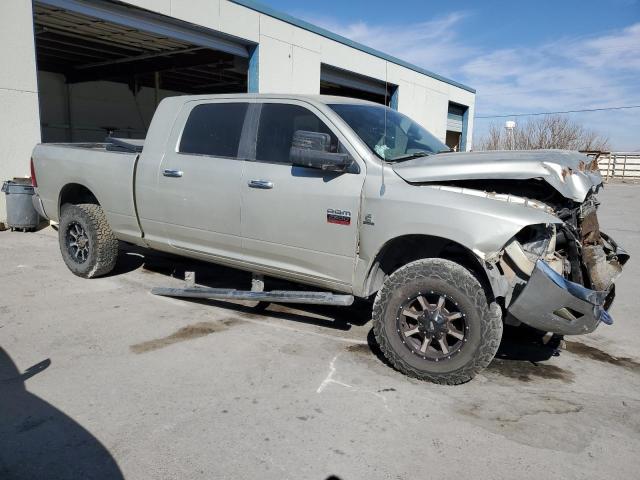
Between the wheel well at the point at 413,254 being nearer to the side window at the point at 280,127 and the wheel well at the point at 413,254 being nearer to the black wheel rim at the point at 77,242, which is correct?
the side window at the point at 280,127

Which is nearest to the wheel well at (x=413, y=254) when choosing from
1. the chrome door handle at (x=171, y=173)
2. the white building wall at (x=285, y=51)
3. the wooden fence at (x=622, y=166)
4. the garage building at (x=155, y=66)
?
the chrome door handle at (x=171, y=173)

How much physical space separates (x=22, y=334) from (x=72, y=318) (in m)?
0.50

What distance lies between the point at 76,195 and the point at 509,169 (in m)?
5.03

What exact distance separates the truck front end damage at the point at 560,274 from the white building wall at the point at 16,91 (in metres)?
8.66

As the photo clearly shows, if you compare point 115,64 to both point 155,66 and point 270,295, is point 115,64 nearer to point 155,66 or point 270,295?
point 155,66

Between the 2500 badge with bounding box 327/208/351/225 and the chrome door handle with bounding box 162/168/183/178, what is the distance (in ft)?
5.58

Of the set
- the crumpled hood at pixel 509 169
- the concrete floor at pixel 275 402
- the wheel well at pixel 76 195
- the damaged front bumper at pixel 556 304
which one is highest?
the crumpled hood at pixel 509 169

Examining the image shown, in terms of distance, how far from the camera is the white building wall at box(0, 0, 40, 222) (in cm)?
856

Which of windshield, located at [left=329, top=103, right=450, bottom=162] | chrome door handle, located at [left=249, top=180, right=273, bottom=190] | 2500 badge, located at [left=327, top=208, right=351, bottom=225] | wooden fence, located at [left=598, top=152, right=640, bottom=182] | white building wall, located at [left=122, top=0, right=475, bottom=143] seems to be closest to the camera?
2500 badge, located at [left=327, top=208, right=351, bottom=225]

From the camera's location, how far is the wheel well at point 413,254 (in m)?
3.86

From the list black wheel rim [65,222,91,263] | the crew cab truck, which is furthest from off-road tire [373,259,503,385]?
black wheel rim [65,222,91,263]

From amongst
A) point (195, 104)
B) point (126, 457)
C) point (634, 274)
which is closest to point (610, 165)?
point (634, 274)

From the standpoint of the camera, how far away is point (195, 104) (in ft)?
16.9

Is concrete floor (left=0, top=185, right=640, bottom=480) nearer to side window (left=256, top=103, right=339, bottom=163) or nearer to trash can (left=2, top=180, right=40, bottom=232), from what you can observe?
side window (left=256, top=103, right=339, bottom=163)
